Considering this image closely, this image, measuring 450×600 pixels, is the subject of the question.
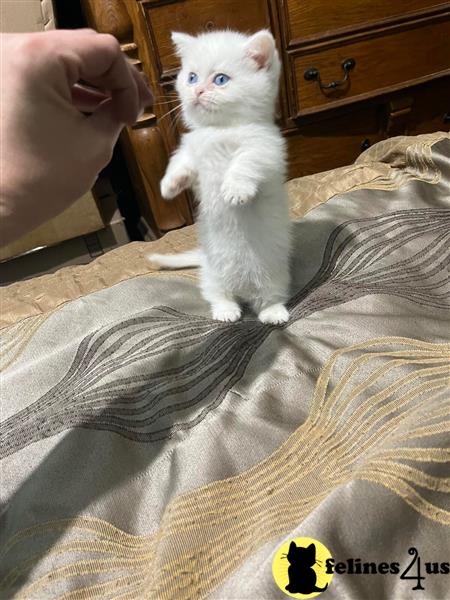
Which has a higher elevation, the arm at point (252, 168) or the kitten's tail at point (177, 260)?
the arm at point (252, 168)

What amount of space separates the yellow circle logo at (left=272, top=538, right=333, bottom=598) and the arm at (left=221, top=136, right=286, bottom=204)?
1.33ft

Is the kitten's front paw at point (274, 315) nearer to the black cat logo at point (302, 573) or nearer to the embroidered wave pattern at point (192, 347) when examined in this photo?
the embroidered wave pattern at point (192, 347)

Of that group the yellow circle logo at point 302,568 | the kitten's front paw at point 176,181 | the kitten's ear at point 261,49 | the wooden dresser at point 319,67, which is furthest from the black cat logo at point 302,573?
the wooden dresser at point 319,67

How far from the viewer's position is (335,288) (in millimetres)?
674

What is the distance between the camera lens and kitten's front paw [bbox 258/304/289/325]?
0.65m

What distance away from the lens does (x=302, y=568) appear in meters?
0.32

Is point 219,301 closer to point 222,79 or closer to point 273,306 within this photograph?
point 273,306

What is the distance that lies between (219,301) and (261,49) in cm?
37

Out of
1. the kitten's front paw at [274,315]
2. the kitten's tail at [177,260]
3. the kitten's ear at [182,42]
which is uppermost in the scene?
the kitten's ear at [182,42]

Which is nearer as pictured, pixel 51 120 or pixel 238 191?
pixel 51 120

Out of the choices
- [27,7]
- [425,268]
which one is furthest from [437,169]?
[27,7]

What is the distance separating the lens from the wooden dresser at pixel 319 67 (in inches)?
43.2

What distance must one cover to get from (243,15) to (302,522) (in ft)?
3.82

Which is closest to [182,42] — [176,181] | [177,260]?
[176,181]
